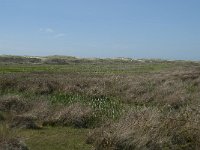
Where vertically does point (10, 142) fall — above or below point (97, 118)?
above

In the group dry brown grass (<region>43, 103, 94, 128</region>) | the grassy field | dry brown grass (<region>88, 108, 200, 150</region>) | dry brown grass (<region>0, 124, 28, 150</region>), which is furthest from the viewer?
dry brown grass (<region>43, 103, 94, 128</region>)

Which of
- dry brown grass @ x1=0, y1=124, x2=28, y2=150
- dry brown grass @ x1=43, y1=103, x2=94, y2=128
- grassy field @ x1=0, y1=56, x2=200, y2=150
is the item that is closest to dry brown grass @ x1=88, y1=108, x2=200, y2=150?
grassy field @ x1=0, y1=56, x2=200, y2=150

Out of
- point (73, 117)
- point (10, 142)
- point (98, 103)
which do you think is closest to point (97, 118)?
point (73, 117)

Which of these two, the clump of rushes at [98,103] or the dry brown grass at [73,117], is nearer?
the dry brown grass at [73,117]

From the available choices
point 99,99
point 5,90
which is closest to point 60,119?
point 99,99

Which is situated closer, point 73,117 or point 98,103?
point 73,117

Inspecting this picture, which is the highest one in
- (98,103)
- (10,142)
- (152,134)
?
(152,134)

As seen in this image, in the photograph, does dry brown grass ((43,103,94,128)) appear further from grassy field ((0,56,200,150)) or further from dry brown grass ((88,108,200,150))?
dry brown grass ((88,108,200,150))

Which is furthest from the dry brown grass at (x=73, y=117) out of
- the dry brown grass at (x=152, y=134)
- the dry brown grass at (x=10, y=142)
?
the dry brown grass at (x=10, y=142)

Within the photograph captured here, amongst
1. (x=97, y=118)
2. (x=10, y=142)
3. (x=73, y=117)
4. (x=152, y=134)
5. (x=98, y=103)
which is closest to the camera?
(x=10, y=142)

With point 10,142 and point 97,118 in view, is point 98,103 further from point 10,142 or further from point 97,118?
point 10,142

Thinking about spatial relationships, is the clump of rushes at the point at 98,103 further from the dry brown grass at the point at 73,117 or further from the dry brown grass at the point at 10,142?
the dry brown grass at the point at 10,142

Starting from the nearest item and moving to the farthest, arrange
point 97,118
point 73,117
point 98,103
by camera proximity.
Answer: point 73,117
point 97,118
point 98,103

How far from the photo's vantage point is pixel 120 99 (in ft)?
76.1
